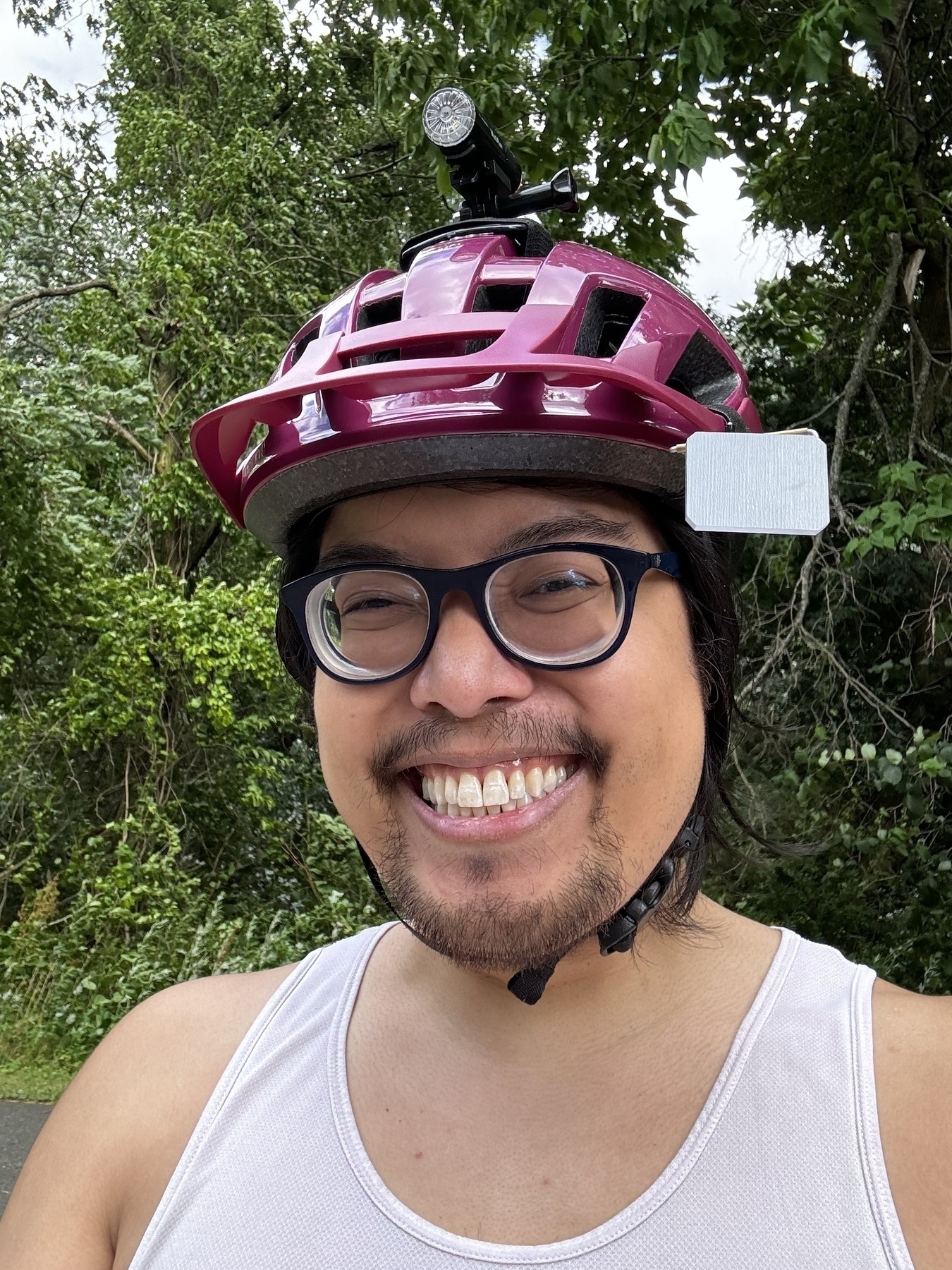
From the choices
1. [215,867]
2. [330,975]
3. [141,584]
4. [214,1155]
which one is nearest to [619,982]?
[330,975]

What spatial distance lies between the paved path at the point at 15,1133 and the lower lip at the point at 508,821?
3.27m

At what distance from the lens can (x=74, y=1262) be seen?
4.08 feet

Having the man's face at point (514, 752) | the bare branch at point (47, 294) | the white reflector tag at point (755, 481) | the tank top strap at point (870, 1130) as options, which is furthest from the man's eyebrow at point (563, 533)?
the bare branch at point (47, 294)

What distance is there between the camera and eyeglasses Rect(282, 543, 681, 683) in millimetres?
1221

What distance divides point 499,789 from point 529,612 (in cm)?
22

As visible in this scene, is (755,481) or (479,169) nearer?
(755,481)

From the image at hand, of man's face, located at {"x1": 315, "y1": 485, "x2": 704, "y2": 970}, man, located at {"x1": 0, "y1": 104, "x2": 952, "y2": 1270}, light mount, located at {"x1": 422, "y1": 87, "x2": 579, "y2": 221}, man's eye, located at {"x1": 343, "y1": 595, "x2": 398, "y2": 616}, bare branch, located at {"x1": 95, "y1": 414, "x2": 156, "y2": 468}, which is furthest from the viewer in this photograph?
bare branch, located at {"x1": 95, "y1": 414, "x2": 156, "y2": 468}

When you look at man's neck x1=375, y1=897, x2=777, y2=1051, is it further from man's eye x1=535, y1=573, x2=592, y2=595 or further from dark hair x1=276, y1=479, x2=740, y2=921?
man's eye x1=535, y1=573, x2=592, y2=595

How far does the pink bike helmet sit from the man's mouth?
361 mm

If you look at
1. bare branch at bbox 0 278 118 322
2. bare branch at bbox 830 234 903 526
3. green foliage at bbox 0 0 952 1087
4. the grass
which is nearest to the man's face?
green foliage at bbox 0 0 952 1087

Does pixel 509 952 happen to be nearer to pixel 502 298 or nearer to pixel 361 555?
pixel 361 555

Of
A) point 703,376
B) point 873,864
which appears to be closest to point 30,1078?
point 873,864

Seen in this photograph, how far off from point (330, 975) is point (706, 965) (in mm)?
538

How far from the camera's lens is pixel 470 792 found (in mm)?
1200
